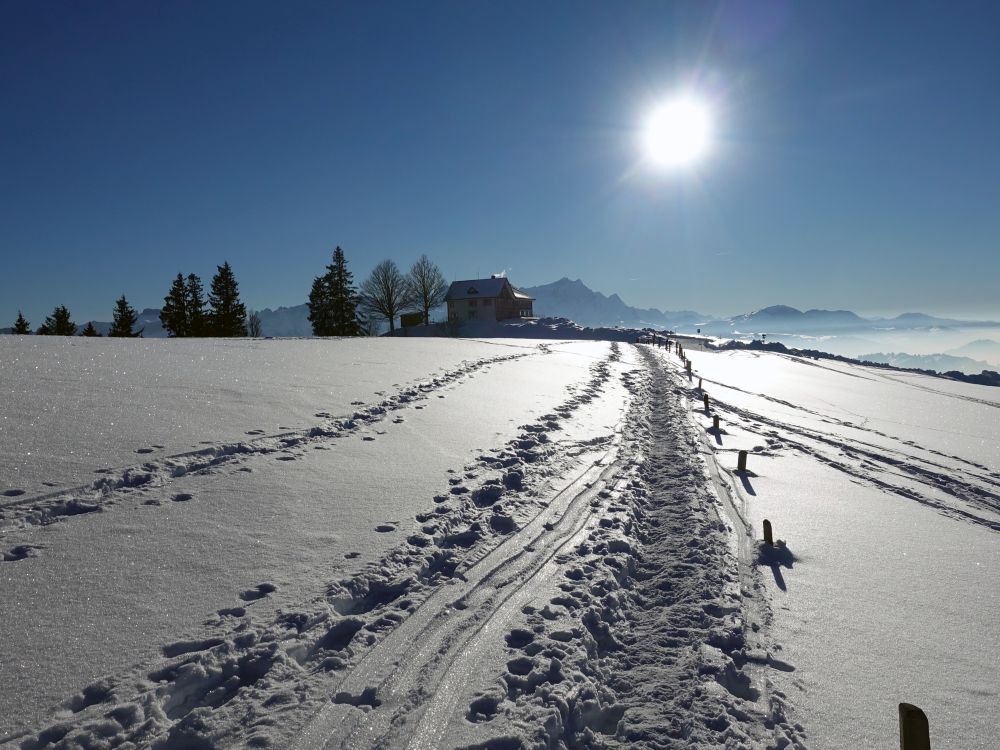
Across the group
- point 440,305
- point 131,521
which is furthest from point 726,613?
point 440,305

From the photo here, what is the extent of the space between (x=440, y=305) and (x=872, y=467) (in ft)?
228

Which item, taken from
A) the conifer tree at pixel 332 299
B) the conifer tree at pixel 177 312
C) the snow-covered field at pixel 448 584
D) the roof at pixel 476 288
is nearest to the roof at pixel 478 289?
the roof at pixel 476 288

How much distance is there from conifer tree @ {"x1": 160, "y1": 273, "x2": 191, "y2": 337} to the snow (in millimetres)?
58981

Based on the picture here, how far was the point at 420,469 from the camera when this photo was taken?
340 inches

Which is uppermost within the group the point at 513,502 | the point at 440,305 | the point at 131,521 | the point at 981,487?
the point at 440,305

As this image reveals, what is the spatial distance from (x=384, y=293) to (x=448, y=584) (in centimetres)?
6401

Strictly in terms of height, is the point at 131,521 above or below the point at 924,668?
above

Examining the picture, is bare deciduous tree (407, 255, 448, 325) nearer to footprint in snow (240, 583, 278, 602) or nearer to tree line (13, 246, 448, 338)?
tree line (13, 246, 448, 338)

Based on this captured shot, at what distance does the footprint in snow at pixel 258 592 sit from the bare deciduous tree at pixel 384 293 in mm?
62176

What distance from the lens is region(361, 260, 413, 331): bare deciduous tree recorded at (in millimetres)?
65438

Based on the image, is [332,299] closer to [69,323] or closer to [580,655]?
[69,323]

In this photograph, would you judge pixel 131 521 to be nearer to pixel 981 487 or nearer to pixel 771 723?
pixel 771 723

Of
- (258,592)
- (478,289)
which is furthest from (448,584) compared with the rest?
(478,289)

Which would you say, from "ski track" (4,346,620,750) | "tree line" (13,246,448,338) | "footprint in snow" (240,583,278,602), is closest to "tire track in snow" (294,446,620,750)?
"ski track" (4,346,620,750)
